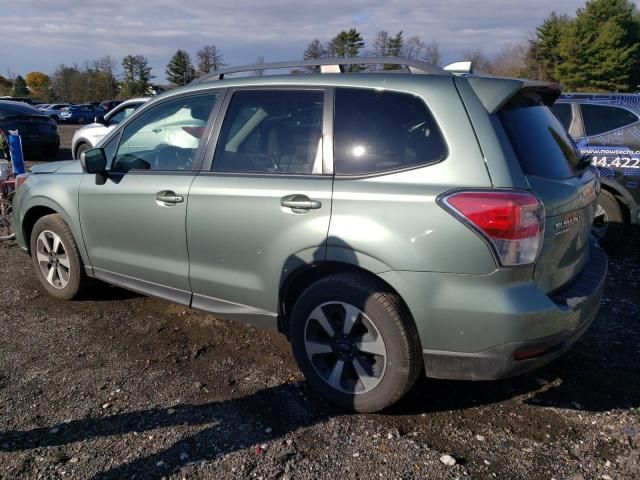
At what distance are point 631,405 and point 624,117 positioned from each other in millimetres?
4085

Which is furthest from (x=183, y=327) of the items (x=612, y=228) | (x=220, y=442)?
(x=612, y=228)

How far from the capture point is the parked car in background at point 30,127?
1372 cm

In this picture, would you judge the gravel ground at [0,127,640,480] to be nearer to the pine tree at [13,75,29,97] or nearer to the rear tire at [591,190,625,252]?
the rear tire at [591,190,625,252]

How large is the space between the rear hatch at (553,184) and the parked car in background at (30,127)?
13.5m

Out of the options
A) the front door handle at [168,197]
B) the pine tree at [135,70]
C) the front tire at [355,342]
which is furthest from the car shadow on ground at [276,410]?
the pine tree at [135,70]

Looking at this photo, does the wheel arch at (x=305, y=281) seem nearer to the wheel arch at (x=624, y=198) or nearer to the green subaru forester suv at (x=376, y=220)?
the green subaru forester suv at (x=376, y=220)

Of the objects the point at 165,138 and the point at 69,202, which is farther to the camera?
the point at 69,202

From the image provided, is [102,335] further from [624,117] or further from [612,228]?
[624,117]

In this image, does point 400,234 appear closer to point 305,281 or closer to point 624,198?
point 305,281

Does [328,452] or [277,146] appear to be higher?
[277,146]

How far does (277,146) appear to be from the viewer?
11.2 feet

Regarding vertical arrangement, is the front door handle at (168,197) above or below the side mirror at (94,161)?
below

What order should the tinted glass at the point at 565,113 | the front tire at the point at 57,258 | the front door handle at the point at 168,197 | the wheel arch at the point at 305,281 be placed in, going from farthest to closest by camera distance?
the tinted glass at the point at 565,113
the front tire at the point at 57,258
the front door handle at the point at 168,197
the wheel arch at the point at 305,281

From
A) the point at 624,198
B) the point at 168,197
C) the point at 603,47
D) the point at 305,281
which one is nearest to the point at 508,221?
the point at 305,281
